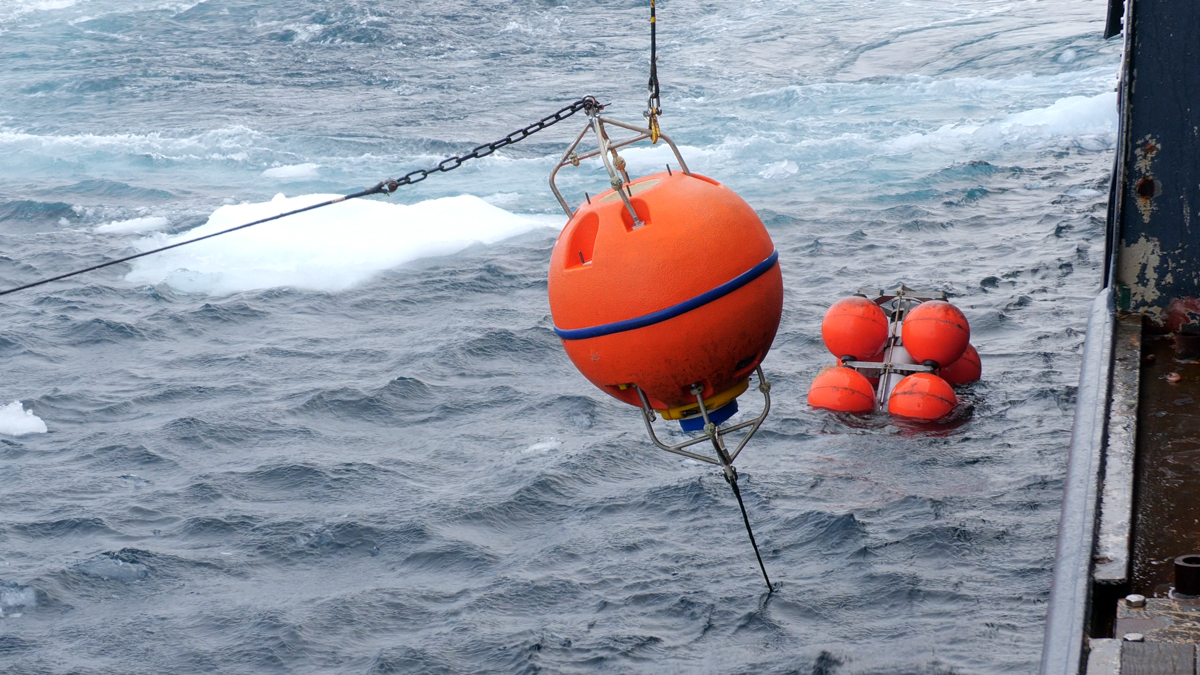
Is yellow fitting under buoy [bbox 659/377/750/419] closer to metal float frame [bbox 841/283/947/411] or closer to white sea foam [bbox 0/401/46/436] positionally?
metal float frame [bbox 841/283/947/411]

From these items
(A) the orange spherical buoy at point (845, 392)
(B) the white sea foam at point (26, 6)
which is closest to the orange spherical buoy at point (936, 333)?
(A) the orange spherical buoy at point (845, 392)

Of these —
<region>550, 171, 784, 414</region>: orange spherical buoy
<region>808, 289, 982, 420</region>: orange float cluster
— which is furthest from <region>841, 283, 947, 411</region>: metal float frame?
<region>550, 171, 784, 414</region>: orange spherical buoy

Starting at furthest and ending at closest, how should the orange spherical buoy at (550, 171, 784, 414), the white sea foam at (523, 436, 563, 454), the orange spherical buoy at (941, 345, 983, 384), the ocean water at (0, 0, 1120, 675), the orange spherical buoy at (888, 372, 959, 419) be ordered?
1. the orange spherical buoy at (941, 345, 983, 384)
2. the white sea foam at (523, 436, 563, 454)
3. the orange spherical buoy at (888, 372, 959, 419)
4. the ocean water at (0, 0, 1120, 675)
5. the orange spherical buoy at (550, 171, 784, 414)

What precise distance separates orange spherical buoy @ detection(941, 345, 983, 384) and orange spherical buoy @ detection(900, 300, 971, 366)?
40 cm

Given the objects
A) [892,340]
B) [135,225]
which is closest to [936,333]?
[892,340]

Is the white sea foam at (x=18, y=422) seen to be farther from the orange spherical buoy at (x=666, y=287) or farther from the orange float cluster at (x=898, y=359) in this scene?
the orange spherical buoy at (x=666, y=287)

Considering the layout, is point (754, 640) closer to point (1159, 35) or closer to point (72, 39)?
point (1159, 35)

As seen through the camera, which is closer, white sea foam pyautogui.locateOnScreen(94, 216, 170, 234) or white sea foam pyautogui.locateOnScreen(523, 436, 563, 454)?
white sea foam pyautogui.locateOnScreen(523, 436, 563, 454)

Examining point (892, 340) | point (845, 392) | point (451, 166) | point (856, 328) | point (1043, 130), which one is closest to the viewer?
point (451, 166)

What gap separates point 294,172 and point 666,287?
1675 centimetres

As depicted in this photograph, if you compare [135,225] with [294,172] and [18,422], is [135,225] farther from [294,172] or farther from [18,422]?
[18,422]

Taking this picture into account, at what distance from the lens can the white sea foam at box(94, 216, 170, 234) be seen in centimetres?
1620

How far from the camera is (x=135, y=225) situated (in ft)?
53.8

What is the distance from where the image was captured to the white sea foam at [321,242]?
14.1 metres
